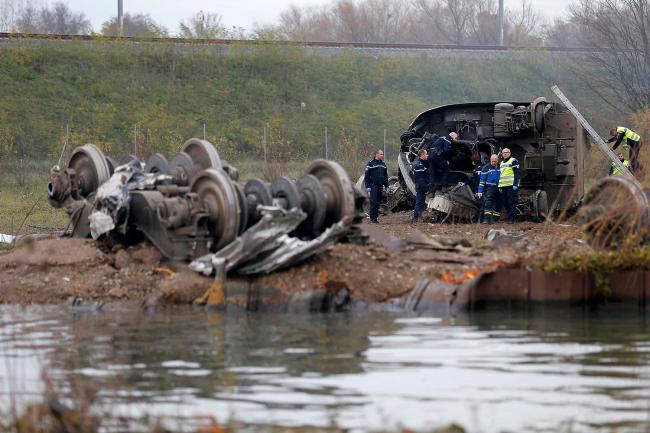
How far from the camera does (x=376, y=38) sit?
78062 mm

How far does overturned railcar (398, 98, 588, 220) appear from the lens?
2400cm

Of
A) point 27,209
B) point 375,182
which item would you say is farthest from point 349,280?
point 27,209

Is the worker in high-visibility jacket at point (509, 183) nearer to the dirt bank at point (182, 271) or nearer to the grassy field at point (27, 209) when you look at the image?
the dirt bank at point (182, 271)

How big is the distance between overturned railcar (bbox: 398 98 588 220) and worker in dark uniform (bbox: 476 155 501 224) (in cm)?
80

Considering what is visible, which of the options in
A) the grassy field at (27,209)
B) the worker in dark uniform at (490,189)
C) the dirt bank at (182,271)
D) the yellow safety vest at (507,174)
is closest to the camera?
the dirt bank at (182,271)

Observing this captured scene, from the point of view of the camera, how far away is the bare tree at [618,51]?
51.8m

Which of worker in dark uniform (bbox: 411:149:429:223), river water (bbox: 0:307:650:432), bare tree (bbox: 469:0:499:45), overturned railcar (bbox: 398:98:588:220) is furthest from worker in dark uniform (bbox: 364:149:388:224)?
bare tree (bbox: 469:0:499:45)

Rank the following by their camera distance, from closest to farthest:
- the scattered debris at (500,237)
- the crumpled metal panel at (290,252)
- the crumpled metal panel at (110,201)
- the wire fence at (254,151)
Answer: the crumpled metal panel at (290,252) → the crumpled metal panel at (110,201) → the scattered debris at (500,237) → the wire fence at (254,151)

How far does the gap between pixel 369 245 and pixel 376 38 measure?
207ft

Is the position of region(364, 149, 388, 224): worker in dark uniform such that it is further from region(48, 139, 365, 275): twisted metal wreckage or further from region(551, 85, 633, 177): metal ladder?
region(48, 139, 365, 275): twisted metal wreckage

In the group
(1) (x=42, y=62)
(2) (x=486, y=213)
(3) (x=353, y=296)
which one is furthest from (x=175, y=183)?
(1) (x=42, y=62)

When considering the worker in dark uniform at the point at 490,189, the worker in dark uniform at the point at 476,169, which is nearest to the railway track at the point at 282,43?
the worker in dark uniform at the point at 476,169

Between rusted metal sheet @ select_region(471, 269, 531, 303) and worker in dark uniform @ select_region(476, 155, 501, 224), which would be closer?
rusted metal sheet @ select_region(471, 269, 531, 303)

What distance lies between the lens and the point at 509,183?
76.7ft
